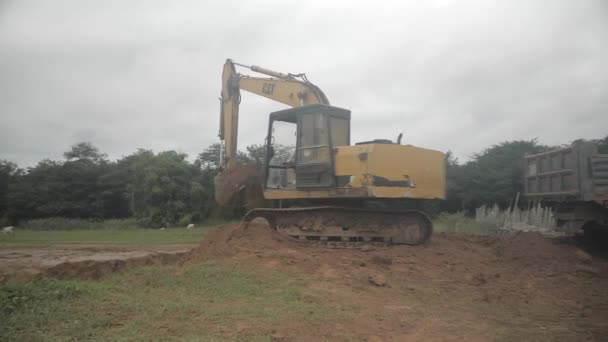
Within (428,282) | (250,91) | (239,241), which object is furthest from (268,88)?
(428,282)

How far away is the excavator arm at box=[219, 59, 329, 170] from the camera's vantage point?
11055 millimetres

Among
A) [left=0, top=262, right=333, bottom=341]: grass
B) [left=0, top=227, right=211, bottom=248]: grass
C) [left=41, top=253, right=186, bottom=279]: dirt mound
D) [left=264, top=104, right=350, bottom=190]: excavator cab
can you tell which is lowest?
[left=0, top=227, right=211, bottom=248]: grass

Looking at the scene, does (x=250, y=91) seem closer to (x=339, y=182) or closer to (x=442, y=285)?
(x=339, y=182)

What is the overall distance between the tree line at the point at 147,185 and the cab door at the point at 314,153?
49.4 feet

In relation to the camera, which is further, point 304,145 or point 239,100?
point 239,100

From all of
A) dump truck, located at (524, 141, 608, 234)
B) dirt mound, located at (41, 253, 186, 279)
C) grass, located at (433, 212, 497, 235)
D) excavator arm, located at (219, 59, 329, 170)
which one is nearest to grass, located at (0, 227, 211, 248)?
excavator arm, located at (219, 59, 329, 170)

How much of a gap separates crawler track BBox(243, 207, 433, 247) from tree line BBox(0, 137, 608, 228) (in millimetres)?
15104

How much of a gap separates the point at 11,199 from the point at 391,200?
109 feet

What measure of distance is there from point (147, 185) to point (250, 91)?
16104 millimetres

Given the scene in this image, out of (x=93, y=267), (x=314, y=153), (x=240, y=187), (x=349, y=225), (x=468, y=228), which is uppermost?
(x=314, y=153)

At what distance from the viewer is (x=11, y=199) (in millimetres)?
32688

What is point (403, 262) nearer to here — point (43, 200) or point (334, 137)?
point (334, 137)

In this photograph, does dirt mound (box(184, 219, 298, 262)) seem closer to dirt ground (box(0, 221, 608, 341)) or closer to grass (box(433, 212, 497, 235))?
dirt ground (box(0, 221, 608, 341))

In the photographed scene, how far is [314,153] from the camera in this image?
945 cm
